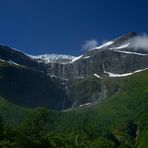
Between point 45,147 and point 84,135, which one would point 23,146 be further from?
point 84,135

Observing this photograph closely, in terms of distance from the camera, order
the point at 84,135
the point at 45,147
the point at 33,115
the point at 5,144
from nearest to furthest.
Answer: the point at 5,144 < the point at 45,147 < the point at 33,115 < the point at 84,135

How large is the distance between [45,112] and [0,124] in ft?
60.0

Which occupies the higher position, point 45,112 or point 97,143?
point 45,112

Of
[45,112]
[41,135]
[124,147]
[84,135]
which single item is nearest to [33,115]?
[45,112]

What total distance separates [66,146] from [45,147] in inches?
1045

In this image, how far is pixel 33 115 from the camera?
142 meters

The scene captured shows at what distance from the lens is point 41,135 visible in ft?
427

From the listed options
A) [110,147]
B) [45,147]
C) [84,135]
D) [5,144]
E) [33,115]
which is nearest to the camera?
[5,144]

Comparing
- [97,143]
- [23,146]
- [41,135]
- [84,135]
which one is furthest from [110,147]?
[23,146]

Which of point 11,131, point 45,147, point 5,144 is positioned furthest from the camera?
point 11,131

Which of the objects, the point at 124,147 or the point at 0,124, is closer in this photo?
the point at 0,124

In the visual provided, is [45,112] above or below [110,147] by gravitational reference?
above

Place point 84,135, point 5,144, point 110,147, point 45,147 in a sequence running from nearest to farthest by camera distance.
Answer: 1. point 5,144
2. point 45,147
3. point 110,147
4. point 84,135

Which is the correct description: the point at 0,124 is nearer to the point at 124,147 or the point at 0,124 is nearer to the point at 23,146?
the point at 23,146
